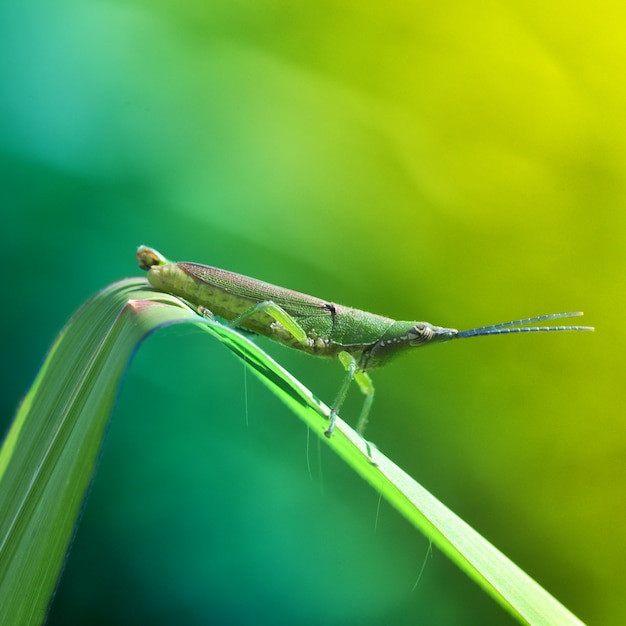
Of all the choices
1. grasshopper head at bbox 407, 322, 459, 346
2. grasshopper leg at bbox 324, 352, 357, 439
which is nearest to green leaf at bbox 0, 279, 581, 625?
grasshopper leg at bbox 324, 352, 357, 439

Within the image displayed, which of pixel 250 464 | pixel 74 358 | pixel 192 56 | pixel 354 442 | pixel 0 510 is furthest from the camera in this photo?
pixel 192 56

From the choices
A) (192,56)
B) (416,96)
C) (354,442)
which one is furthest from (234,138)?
(354,442)

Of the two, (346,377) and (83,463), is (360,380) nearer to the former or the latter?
(346,377)

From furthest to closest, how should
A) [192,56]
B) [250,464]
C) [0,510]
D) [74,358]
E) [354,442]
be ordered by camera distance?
1. [192,56]
2. [250,464]
3. [354,442]
4. [74,358]
5. [0,510]

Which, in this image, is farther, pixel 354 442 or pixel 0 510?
pixel 354 442

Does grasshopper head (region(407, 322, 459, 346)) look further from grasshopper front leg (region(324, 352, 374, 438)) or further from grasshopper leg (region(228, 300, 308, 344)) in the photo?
grasshopper leg (region(228, 300, 308, 344))

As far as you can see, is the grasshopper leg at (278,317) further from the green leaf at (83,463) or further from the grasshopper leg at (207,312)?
the green leaf at (83,463)

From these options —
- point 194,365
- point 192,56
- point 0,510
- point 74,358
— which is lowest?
point 194,365

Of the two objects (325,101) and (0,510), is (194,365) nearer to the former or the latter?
(325,101)
